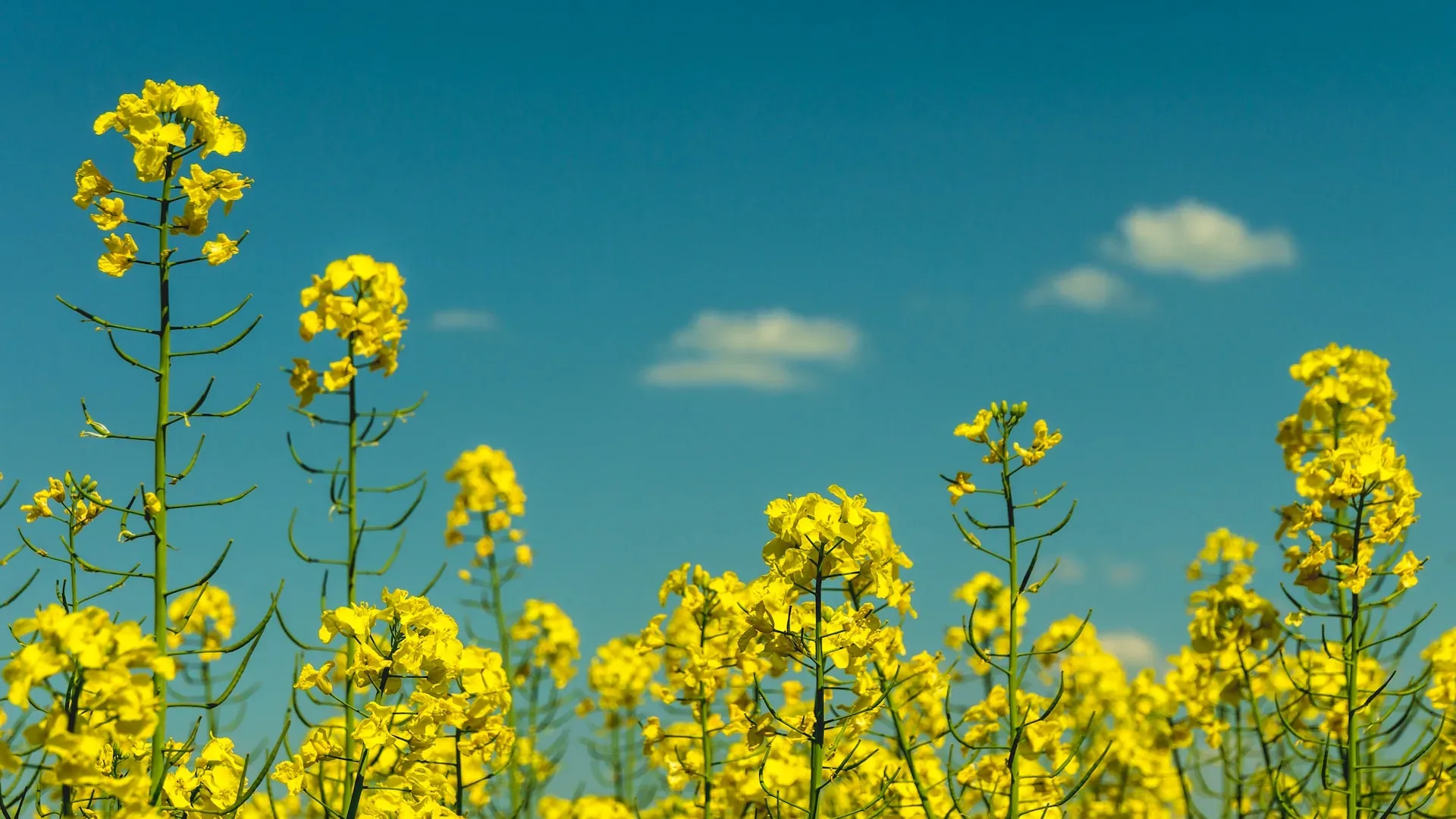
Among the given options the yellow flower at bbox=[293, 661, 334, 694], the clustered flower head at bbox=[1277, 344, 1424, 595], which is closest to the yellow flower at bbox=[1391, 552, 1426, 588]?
the clustered flower head at bbox=[1277, 344, 1424, 595]

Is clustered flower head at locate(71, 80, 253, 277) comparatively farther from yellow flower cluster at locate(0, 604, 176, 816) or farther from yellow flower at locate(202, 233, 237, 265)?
yellow flower cluster at locate(0, 604, 176, 816)

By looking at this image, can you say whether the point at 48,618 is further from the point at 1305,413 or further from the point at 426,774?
the point at 1305,413

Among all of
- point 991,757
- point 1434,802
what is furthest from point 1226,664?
point 1434,802

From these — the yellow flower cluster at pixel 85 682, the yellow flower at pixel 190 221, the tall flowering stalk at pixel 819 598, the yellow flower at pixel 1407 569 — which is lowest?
the yellow flower cluster at pixel 85 682

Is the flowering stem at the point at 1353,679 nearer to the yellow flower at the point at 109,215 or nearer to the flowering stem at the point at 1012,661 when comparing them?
the flowering stem at the point at 1012,661

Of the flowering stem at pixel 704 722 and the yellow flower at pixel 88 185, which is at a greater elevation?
the yellow flower at pixel 88 185

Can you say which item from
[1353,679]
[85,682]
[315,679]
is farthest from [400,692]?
[1353,679]

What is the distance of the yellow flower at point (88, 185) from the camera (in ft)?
12.6

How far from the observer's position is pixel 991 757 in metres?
5.14

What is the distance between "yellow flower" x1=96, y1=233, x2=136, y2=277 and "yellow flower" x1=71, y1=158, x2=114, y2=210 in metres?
0.16

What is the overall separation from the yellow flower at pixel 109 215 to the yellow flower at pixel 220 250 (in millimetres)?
265

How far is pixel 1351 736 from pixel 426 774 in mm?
3472

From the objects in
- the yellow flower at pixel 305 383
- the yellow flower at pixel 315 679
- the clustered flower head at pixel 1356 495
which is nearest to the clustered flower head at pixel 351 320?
the yellow flower at pixel 305 383

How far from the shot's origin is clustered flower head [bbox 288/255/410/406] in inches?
196
